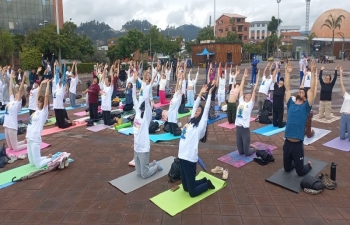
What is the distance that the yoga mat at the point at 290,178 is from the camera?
19.4 ft

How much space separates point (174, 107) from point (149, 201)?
A: 14.0ft

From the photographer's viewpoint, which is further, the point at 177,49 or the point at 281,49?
the point at 281,49

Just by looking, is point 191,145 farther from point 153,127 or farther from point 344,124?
point 344,124

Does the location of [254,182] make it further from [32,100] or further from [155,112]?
[32,100]

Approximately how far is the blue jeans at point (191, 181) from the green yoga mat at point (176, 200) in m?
0.10

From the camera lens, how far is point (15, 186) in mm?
6324

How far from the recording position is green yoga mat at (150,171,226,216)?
5.22 metres

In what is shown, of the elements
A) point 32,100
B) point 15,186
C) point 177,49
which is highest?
point 177,49

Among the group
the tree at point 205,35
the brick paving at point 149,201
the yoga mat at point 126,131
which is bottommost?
the brick paving at point 149,201

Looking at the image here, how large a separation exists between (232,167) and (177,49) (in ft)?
141

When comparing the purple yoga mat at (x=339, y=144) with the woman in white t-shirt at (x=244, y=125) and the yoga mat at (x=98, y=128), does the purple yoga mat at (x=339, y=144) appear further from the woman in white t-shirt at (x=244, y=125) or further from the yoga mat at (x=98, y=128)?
the yoga mat at (x=98, y=128)

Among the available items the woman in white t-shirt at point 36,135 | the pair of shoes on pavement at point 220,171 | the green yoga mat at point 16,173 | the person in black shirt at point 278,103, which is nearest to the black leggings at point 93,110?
the woman in white t-shirt at point 36,135

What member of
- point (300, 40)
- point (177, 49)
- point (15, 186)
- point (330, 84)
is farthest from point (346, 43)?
point (15, 186)

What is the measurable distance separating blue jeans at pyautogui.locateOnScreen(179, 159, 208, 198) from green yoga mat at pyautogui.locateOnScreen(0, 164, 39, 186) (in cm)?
374
